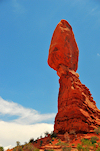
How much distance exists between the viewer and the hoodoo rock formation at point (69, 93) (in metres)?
17.3

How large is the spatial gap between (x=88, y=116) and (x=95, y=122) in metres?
1.41

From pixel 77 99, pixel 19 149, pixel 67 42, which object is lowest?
pixel 19 149

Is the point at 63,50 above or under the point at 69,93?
above

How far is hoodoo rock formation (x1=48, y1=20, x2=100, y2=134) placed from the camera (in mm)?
17281

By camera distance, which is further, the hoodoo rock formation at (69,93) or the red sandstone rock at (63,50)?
the red sandstone rock at (63,50)

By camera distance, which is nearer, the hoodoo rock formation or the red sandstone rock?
the hoodoo rock formation

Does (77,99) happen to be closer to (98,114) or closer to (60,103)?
(60,103)

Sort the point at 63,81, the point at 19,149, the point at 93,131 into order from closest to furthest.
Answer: the point at 19,149
the point at 93,131
the point at 63,81

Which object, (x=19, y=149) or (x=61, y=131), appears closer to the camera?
(x=19, y=149)

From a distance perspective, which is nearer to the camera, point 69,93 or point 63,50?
point 69,93

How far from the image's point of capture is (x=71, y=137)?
16.0 m

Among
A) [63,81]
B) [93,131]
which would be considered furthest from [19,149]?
[63,81]

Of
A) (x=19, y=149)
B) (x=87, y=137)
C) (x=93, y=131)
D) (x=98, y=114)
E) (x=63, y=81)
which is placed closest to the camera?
(x=19, y=149)

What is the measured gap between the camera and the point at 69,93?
62.7 feet
